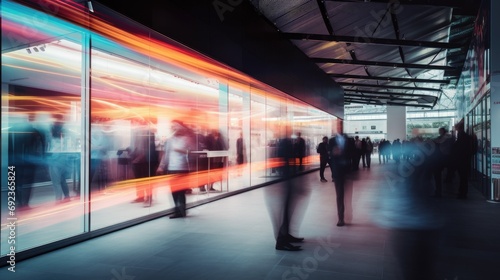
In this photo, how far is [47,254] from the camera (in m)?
4.30

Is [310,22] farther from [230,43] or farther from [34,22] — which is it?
[34,22]

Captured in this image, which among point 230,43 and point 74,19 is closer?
point 74,19

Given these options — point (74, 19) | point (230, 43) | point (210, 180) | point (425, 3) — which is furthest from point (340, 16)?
point (74, 19)

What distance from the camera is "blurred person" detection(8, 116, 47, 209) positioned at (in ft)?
22.0

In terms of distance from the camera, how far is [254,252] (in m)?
4.25

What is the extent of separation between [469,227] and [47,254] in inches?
247

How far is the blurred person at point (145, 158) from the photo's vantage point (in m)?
7.23

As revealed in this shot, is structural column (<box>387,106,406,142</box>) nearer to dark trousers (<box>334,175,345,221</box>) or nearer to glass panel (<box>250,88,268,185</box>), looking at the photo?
glass panel (<box>250,88,268,185</box>)

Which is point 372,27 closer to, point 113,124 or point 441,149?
point 441,149

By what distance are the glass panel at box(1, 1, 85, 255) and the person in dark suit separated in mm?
4070

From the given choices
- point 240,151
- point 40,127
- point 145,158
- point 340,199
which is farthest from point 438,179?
point 40,127

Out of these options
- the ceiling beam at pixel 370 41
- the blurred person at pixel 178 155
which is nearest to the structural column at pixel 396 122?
the ceiling beam at pixel 370 41

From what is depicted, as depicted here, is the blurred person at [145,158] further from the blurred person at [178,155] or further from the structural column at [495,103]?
the structural column at [495,103]

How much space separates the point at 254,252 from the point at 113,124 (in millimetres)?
8018
